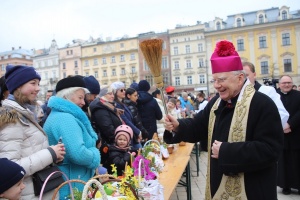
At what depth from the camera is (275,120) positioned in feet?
6.85

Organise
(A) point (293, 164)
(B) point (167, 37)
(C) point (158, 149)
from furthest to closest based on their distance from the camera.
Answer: (B) point (167, 37) → (A) point (293, 164) → (C) point (158, 149)

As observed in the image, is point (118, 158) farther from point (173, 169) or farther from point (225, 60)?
point (225, 60)

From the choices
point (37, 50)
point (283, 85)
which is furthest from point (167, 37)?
point (283, 85)

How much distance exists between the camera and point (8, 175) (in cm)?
177

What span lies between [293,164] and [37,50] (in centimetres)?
6991

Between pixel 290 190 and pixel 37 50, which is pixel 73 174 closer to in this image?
pixel 290 190

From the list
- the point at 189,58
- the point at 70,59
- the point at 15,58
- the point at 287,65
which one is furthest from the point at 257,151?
the point at 15,58

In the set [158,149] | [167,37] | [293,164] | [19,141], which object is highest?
[167,37]

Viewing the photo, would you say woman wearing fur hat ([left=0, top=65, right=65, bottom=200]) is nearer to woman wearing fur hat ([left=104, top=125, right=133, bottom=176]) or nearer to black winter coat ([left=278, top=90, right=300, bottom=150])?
woman wearing fur hat ([left=104, top=125, right=133, bottom=176])

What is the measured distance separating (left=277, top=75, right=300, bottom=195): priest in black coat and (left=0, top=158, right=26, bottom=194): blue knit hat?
4554mm

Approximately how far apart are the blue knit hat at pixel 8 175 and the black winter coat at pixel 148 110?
4.39m

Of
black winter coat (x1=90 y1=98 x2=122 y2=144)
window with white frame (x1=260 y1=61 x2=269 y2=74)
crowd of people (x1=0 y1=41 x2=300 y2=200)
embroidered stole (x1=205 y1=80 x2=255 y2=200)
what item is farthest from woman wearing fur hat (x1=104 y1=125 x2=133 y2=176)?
window with white frame (x1=260 y1=61 x2=269 y2=74)

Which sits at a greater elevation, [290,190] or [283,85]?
[283,85]

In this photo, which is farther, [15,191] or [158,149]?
[158,149]
